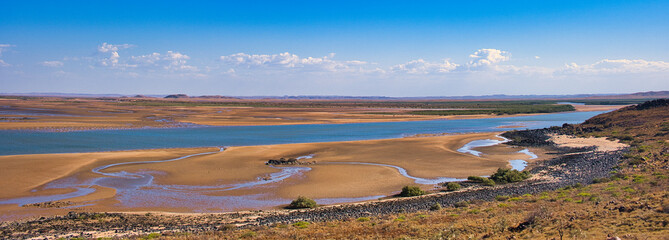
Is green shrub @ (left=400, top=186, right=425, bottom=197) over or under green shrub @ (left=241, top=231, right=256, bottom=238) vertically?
under

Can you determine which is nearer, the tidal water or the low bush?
the low bush

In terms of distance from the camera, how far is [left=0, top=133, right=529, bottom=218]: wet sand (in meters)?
22.3

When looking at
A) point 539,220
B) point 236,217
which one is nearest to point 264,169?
point 236,217

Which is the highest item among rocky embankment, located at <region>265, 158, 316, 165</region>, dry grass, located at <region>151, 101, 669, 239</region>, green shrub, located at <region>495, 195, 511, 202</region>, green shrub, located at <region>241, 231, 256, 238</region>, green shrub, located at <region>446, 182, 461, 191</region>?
dry grass, located at <region>151, 101, 669, 239</region>

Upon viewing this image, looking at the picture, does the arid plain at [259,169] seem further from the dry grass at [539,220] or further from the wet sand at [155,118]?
the wet sand at [155,118]

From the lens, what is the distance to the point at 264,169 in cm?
2912

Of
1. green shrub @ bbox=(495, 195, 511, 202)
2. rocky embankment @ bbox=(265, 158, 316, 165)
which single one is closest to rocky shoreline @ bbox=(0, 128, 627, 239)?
green shrub @ bbox=(495, 195, 511, 202)

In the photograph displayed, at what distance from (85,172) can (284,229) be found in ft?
61.5

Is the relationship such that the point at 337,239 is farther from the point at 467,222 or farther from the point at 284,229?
the point at 467,222

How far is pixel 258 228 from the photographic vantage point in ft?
47.9

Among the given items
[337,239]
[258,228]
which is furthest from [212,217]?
[337,239]

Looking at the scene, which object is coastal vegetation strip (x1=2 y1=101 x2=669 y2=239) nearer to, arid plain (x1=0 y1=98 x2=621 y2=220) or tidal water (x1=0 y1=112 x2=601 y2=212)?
arid plain (x1=0 y1=98 x2=621 y2=220)

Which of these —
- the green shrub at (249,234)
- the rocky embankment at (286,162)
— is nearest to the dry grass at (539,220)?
the green shrub at (249,234)

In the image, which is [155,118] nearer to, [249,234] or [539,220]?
[249,234]
